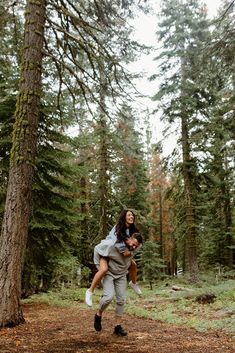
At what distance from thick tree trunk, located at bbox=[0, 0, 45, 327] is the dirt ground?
0.65 meters

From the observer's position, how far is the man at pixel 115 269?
5.63m

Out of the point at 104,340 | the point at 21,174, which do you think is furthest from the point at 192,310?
the point at 21,174

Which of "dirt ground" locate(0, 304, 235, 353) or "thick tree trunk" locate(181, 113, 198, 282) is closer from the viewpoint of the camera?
"dirt ground" locate(0, 304, 235, 353)

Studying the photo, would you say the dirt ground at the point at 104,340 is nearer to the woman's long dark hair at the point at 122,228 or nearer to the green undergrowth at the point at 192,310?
the green undergrowth at the point at 192,310

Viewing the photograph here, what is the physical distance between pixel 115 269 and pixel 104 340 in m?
1.06

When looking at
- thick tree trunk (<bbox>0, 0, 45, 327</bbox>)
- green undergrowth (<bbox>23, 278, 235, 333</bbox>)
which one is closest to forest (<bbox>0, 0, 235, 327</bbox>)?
thick tree trunk (<bbox>0, 0, 45, 327</bbox>)

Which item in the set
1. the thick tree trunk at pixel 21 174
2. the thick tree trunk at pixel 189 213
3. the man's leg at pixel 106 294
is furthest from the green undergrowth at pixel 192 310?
the thick tree trunk at pixel 189 213

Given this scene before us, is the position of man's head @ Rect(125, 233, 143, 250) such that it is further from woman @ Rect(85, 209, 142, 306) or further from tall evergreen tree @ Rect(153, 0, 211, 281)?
tall evergreen tree @ Rect(153, 0, 211, 281)

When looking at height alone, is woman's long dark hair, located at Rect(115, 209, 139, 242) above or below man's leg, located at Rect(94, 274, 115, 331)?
above

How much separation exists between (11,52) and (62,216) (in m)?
4.51

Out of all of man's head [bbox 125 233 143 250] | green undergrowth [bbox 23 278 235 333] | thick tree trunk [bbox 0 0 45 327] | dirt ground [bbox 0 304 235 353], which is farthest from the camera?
green undergrowth [bbox 23 278 235 333]

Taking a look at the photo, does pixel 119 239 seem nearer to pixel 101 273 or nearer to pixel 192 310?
pixel 101 273

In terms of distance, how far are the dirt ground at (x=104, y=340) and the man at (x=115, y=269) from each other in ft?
1.04

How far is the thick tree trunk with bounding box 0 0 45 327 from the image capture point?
604cm
